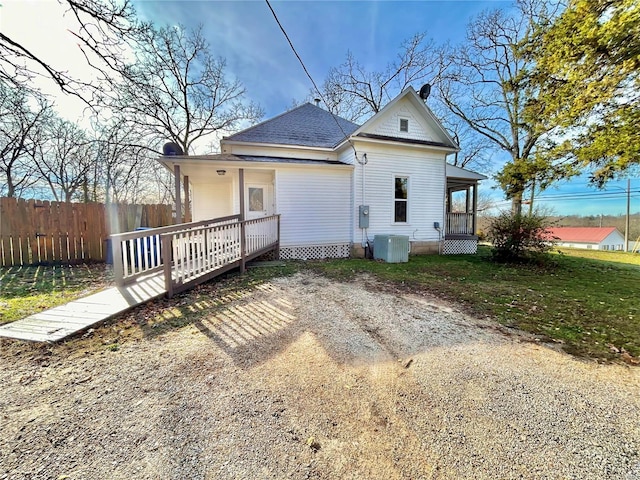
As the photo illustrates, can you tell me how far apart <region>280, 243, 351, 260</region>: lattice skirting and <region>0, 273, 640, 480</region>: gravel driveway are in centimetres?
580

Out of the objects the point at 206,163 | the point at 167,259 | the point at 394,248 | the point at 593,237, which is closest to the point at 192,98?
the point at 206,163

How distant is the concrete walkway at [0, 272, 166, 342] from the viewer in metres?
3.31

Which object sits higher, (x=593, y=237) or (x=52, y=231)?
(x=52, y=231)

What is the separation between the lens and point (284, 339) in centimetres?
354

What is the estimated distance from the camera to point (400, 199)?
1052 cm

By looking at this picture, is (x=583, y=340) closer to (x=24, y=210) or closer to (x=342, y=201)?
(x=342, y=201)

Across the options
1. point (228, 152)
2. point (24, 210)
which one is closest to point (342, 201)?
point (228, 152)

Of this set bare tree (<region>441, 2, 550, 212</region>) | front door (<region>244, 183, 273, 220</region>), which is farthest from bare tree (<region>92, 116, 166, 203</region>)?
bare tree (<region>441, 2, 550, 212</region>)

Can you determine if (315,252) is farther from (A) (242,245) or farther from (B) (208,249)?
(B) (208,249)

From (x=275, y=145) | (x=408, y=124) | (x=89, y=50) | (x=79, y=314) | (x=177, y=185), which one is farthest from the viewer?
(x=275, y=145)

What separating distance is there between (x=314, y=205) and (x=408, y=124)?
5109 millimetres

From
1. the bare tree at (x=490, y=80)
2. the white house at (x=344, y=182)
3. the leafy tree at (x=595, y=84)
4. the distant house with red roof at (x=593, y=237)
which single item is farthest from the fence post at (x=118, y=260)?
the distant house with red roof at (x=593, y=237)

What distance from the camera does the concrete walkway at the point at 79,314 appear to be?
3307 mm

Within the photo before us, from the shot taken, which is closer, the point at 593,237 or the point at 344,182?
the point at 344,182
